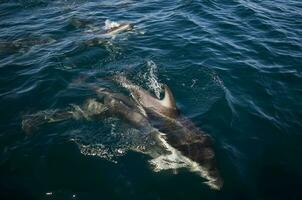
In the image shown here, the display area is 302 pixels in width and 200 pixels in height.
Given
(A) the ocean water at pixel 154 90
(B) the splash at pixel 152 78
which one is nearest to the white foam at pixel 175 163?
(A) the ocean water at pixel 154 90

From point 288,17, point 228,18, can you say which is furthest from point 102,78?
point 288,17

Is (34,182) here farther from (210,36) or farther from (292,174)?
(210,36)

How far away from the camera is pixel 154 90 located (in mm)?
10938

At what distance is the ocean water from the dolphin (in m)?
0.28

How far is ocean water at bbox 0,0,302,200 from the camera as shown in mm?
7809

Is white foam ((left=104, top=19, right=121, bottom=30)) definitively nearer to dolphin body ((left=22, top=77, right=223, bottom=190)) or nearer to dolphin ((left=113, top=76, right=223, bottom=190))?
dolphin body ((left=22, top=77, right=223, bottom=190))

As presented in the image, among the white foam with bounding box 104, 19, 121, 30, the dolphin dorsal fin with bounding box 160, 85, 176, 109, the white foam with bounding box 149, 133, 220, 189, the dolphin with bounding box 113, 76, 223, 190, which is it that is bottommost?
A: the white foam with bounding box 149, 133, 220, 189

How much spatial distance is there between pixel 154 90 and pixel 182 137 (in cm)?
267

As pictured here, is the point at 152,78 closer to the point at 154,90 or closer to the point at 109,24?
the point at 154,90

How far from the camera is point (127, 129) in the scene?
920 cm

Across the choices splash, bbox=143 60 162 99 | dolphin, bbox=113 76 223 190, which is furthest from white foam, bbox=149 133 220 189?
splash, bbox=143 60 162 99

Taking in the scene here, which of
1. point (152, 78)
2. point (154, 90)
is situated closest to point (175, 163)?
point (154, 90)

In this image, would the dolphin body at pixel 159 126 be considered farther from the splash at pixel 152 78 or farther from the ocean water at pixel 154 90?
the splash at pixel 152 78

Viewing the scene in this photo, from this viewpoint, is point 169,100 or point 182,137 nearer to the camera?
point 182,137
